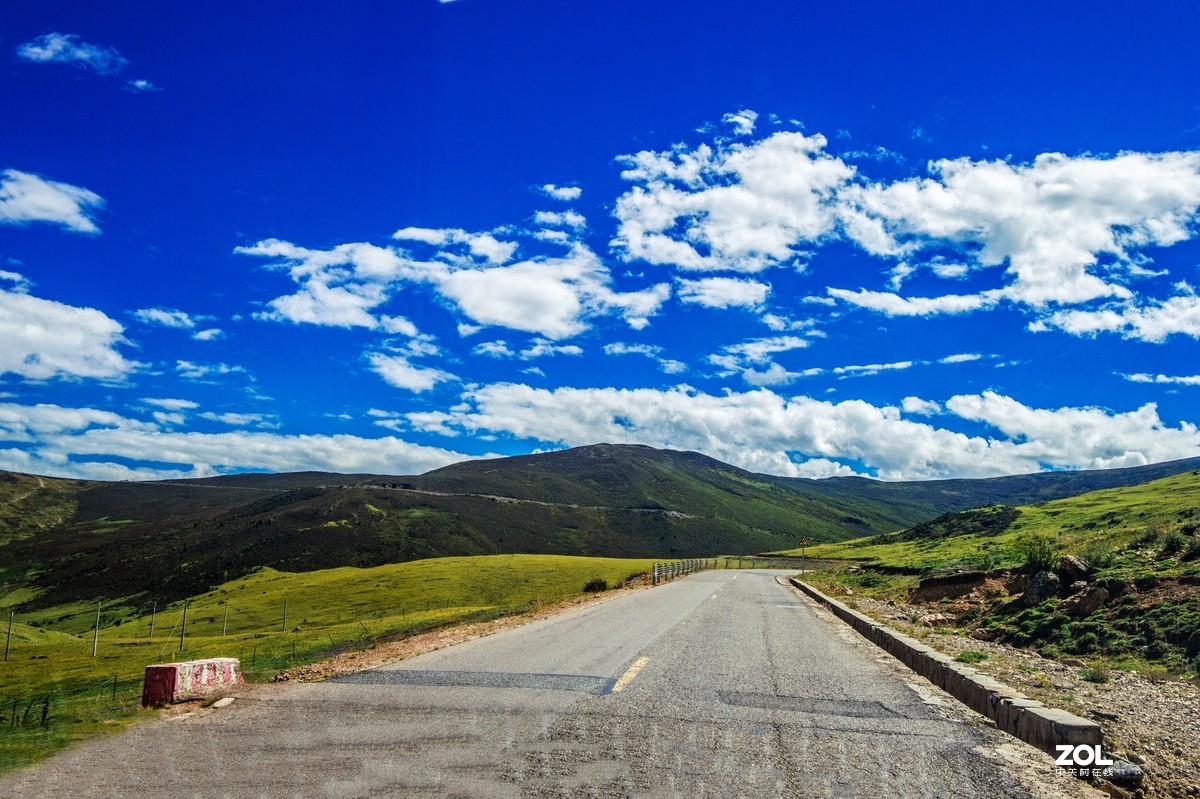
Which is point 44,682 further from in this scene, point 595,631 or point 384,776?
point 384,776

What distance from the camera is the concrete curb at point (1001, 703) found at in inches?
284

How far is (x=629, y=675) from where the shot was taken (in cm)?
1088

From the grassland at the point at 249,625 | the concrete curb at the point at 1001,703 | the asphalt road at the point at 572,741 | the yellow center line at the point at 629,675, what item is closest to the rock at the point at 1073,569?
the concrete curb at the point at 1001,703

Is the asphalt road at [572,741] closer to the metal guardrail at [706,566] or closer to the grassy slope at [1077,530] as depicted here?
the grassy slope at [1077,530]

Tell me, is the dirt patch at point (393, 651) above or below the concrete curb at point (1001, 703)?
below

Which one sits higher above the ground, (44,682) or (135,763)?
(135,763)

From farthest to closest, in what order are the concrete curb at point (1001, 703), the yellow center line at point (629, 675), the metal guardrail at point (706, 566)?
1. the metal guardrail at point (706, 566)
2. the yellow center line at point (629, 675)
3. the concrete curb at point (1001, 703)

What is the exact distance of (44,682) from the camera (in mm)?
34438

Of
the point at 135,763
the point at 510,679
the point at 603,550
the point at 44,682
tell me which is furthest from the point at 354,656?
the point at 603,550

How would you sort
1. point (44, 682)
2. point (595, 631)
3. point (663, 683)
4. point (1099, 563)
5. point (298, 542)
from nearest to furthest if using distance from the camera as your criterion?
point (663, 683), point (595, 631), point (1099, 563), point (44, 682), point (298, 542)

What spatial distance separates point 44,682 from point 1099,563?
4176 centimetres

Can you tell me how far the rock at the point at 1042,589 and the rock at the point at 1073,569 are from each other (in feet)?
0.80

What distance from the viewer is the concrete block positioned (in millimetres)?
9070

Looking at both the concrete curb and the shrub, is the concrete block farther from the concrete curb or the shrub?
the shrub
